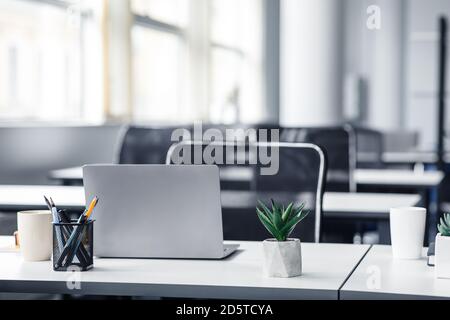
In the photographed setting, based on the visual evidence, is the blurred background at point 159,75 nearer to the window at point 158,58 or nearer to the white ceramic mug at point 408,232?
the window at point 158,58

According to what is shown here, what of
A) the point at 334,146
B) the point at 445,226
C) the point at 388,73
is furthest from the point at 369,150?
the point at 388,73

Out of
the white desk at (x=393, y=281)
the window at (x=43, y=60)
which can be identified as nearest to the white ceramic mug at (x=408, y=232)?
the white desk at (x=393, y=281)

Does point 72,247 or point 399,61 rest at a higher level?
point 399,61

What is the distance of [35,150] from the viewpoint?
426 cm

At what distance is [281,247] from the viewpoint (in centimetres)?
142

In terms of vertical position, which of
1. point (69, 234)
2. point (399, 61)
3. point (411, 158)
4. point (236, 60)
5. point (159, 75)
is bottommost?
point (411, 158)

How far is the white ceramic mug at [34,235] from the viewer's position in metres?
1.59

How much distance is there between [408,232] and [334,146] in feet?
3.89

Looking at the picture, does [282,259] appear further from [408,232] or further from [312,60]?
[312,60]

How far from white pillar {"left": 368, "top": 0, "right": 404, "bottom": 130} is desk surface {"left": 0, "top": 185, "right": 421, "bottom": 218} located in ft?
24.3

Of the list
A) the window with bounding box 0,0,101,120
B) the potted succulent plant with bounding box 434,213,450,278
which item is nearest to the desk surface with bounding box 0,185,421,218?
the potted succulent plant with bounding box 434,213,450,278

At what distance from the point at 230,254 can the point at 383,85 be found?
865cm
